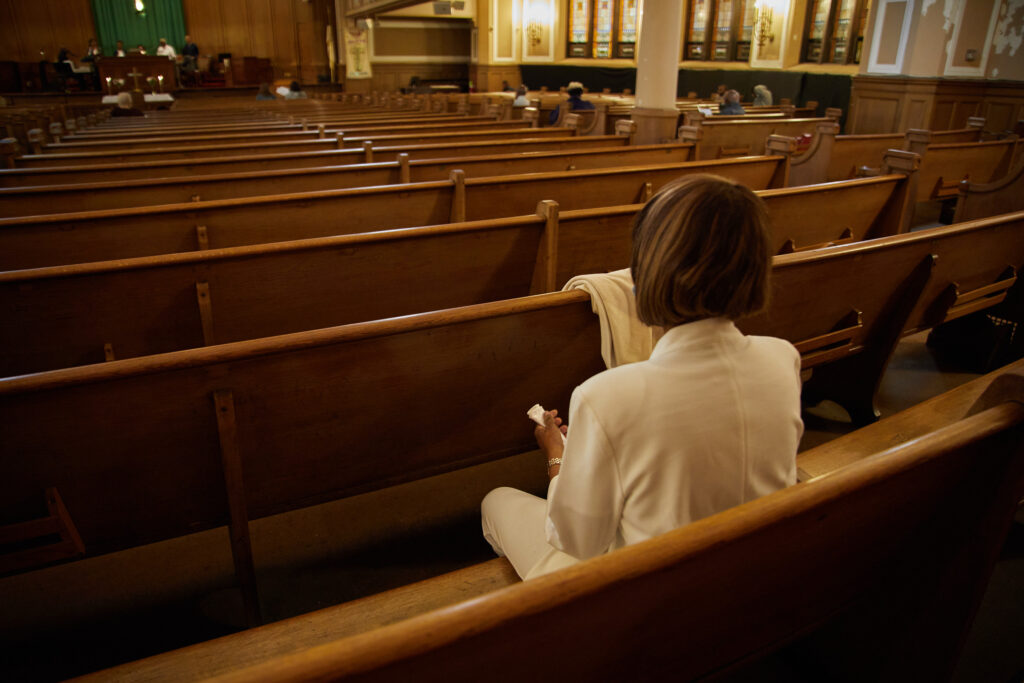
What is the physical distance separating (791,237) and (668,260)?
2.46 metres

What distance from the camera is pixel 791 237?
10.2 ft

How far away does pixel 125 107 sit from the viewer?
34.7ft

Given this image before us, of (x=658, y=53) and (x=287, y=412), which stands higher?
(x=658, y=53)

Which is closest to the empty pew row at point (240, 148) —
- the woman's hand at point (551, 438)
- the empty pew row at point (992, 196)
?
the empty pew row at point (992, 196)

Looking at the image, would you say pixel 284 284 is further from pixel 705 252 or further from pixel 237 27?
pixel 237 27

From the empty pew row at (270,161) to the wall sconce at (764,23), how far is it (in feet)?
26.7

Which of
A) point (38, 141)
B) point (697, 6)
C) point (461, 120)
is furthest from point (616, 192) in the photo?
point (697, 6)

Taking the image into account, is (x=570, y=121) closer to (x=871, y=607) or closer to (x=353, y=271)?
(x=353, y=271)

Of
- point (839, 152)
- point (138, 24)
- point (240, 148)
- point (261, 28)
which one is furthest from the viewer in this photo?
point (261, 28)

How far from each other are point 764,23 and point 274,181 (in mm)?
10538

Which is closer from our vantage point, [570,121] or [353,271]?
[353,271]

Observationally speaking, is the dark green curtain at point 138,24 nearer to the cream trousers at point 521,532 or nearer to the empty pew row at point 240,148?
the empty pew row at point 240,148

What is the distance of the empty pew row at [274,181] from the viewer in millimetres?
3008

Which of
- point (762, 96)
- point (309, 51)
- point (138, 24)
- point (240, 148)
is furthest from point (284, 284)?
point (138, 24)
